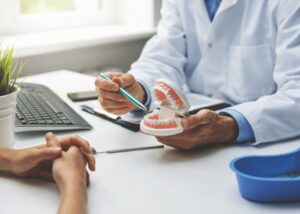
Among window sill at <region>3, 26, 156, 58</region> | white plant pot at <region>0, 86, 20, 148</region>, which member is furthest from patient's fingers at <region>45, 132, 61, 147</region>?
window sill at <region>3, 26, 156, 58</region>

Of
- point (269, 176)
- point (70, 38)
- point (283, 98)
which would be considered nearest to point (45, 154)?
point (269, 176)

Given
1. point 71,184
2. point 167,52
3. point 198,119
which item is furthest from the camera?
point 167,52

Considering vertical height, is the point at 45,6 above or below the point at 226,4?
below

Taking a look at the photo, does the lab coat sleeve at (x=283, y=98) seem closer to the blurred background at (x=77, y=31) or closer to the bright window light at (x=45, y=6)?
the blurred background at (x=77, y=31)

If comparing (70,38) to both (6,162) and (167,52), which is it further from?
(6,162)

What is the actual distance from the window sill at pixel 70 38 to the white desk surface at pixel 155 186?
0.72m

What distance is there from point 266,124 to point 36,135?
48 centimetres

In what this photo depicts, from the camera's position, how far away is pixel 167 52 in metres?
1.48

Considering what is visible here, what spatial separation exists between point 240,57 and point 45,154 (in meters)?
0.71

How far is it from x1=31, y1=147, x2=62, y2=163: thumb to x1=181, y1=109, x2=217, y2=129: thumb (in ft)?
0.84

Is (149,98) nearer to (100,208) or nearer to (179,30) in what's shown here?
(179,30)

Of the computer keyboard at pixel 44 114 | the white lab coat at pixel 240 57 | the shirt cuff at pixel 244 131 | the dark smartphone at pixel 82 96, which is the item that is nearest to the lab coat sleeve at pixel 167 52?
the white lab coat at pixel 240 57

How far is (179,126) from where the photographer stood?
96cm

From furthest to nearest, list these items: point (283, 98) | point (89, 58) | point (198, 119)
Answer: point (89, 58) → point (283, 98) → point (198, 119)
